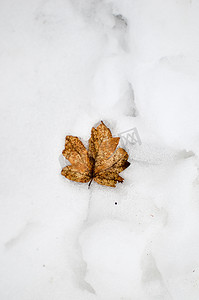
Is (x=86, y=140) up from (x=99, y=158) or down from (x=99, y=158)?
up

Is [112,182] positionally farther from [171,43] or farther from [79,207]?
[171,43]

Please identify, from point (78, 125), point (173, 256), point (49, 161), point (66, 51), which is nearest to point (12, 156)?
point (49, 161)

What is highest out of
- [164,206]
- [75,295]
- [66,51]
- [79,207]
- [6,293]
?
[66,51]

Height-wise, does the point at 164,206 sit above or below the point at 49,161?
below
